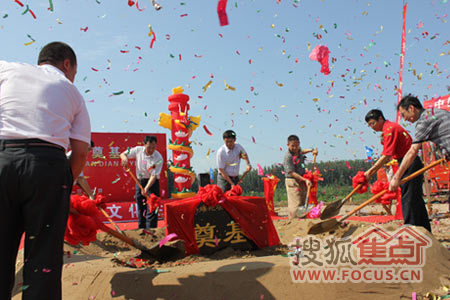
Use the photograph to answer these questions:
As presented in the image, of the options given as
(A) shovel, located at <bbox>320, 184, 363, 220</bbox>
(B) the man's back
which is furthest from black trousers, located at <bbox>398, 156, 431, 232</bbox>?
(B) the man's back

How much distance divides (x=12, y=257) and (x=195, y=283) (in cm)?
111

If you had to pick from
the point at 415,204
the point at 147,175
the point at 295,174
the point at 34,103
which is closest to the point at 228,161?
the point at 295,174

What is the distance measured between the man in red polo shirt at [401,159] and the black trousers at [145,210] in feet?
10.1

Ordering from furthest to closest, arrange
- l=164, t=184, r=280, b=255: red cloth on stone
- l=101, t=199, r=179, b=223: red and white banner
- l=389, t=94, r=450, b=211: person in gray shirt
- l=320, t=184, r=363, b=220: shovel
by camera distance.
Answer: l=101, t=199, r=179, b=223: red and white banner → l=320, t=184, r=363, b=220: shovel → l=164, t=184, r=280, b=255: red cloth on stone → l=389, t=94, r=450, b=211: person in gray shirt

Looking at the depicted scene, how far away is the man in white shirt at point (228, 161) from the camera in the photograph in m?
5.67

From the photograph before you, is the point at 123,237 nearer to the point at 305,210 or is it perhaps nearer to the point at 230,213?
the point at 230,213

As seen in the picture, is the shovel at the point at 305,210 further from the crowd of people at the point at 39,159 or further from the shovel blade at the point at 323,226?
the crowd of people at the point at 39,159

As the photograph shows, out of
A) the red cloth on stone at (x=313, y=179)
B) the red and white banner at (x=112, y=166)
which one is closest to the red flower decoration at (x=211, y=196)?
the red cloth on stone at (x=313, y=179)

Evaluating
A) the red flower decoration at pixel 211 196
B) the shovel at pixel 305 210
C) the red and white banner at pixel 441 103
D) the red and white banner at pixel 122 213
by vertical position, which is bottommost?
the red and white banner at pixel 122 213

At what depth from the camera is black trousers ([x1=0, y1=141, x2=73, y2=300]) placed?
161 cm

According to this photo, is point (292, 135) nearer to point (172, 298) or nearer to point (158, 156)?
point (158, 156)

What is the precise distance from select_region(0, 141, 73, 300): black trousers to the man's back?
0.29 feet

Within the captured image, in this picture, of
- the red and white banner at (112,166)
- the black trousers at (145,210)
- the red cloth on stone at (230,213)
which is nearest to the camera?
the red cloth on stone at (230,213)

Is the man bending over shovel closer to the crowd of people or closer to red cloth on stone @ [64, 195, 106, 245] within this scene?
red cloth on stone @ [64, 195, 106, 245]
